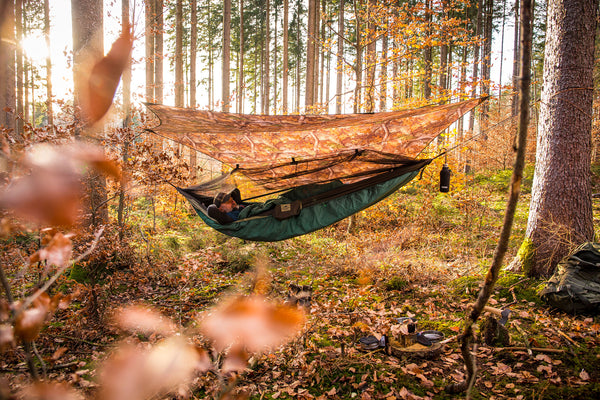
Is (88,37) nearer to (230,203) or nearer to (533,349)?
(230,203)

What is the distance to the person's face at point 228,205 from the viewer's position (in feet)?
8.98

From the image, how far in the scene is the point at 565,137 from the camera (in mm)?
2047

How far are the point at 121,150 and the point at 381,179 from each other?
2320 mm

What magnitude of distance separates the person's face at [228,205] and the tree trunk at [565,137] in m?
2.42

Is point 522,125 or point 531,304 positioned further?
point 531,304

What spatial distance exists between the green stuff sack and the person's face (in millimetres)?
2425

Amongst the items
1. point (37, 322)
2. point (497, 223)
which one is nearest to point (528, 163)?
point (497, 223)

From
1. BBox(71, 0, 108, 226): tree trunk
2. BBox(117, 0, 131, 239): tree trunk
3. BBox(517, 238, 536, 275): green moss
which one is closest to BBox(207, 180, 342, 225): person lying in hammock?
BBox(117, 0, 131, 239): tree trunk

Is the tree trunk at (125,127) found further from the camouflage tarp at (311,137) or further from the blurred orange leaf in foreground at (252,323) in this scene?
the blurred orange leaf in foreground at (252,323)

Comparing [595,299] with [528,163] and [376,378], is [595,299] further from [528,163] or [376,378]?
[528,163]

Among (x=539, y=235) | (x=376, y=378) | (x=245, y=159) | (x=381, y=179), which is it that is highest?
(x=245, y=159)

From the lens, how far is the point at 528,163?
6.84 meters

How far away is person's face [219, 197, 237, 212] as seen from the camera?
8.98 feet

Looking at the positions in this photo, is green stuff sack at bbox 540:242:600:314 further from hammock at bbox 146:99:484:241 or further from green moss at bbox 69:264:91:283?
green moss at bbox 69:264:91:283
